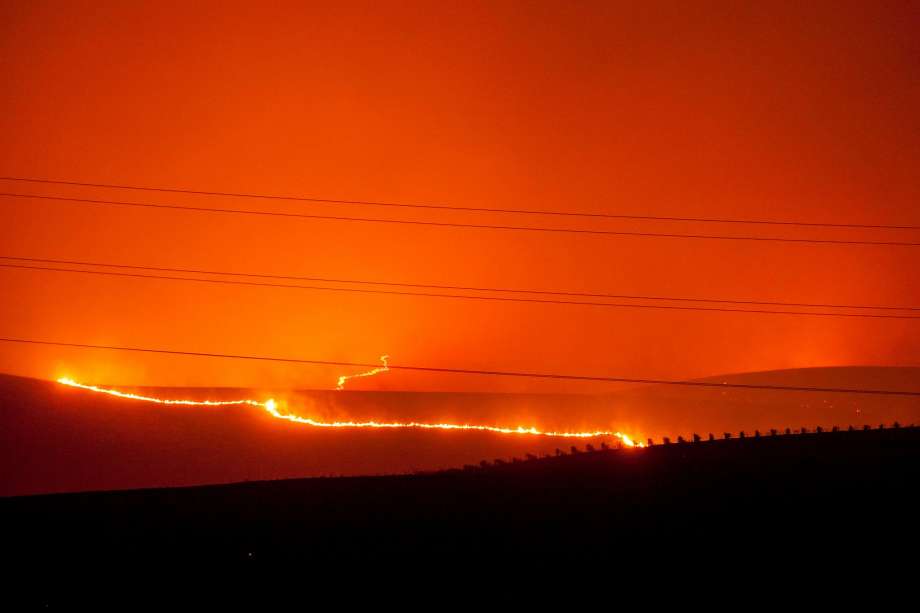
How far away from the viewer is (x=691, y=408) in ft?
79.1

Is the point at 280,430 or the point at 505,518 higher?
the point at 280,430

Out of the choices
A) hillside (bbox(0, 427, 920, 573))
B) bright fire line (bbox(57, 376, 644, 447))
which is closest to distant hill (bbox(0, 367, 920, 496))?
bright fire line (bbox(57, 376, 644, 447))

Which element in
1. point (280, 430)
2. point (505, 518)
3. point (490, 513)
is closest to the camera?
point (505, 518)

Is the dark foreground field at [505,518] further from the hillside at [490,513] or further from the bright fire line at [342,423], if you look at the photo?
the bright fire line at [342,423]

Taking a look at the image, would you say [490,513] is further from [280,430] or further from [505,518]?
[280,430]

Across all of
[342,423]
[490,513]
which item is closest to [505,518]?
[490,513]

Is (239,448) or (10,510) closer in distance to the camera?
(10,510)

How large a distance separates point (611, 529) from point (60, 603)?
4722mm

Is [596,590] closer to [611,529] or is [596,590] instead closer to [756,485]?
[611,529]

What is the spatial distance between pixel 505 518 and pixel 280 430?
12880 millimetres

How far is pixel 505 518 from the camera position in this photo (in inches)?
286

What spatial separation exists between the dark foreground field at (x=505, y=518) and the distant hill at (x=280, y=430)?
937 cm

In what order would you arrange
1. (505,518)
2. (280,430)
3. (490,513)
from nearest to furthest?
(505,518) → (490,513) → (280,430)

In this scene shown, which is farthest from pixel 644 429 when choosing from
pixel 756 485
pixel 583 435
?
pixel 756 485
